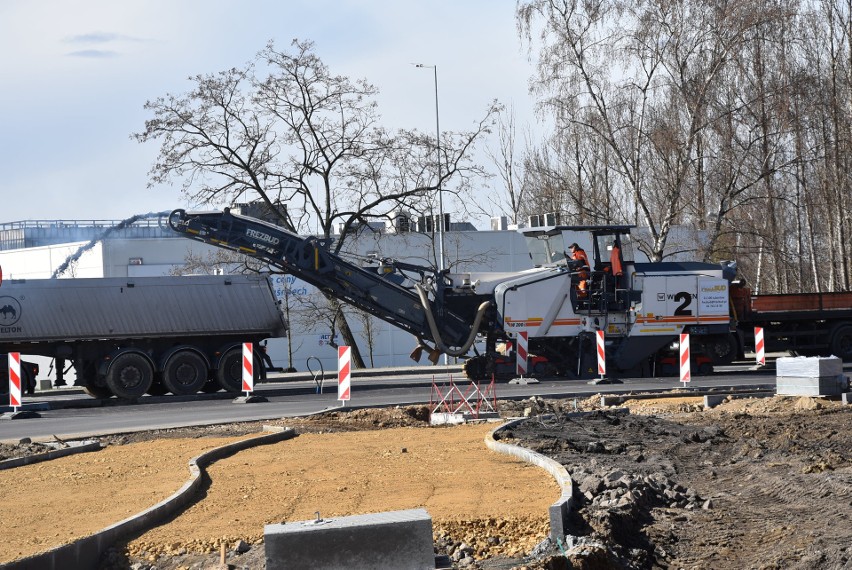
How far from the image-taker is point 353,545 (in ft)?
26.2

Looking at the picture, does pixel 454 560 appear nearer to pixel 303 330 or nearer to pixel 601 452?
pixel 601 452

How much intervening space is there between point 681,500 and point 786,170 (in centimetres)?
3153

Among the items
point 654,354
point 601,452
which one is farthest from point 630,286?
point 601,452

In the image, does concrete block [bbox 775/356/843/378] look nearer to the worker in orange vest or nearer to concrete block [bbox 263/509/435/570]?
the worker in orange vest

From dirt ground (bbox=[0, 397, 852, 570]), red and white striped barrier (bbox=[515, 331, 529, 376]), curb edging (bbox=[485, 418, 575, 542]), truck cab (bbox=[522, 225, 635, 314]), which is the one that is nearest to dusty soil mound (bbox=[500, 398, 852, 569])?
dirt ground (bbox=[0, 397, 852, 570])

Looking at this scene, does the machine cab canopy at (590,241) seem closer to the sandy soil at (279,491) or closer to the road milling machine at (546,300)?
the road milling machine at (546,300)

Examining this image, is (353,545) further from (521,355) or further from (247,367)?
(521,355)

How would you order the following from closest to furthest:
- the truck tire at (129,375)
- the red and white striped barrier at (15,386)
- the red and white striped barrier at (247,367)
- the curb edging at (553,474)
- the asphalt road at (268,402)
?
1. the curb edging at (553,474)
2. the asphalt road at (268,402)
3. the red and white striped barrier at (15,386)
4. the red and white striped barrier at (247,367)
5. the truck tire at (129,375)

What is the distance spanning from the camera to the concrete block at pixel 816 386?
20.4 m

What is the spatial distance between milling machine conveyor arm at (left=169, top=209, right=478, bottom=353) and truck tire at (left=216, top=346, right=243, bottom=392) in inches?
91.7

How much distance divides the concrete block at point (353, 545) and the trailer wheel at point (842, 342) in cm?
2677

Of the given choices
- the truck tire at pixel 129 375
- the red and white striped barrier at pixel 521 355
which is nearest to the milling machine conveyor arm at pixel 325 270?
the red and white striped barrier at pixel 521 355

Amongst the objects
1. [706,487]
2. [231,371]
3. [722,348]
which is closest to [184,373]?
[231,371]

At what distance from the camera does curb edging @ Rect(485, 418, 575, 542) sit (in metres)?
8.90
